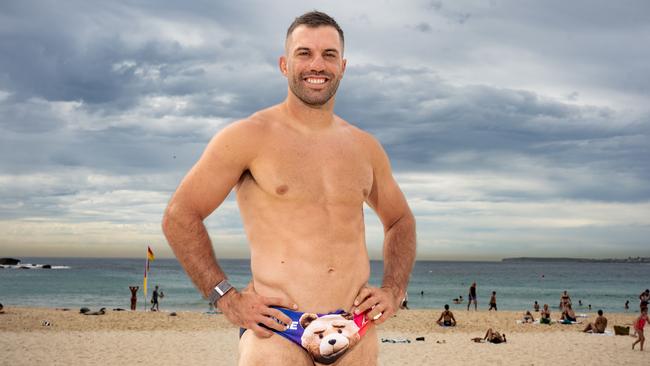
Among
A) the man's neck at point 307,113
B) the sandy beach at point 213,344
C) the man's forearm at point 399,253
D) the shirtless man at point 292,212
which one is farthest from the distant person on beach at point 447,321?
the man's neck at point 307,113

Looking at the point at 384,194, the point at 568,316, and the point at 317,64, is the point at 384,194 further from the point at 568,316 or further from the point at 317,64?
the point at 568,316

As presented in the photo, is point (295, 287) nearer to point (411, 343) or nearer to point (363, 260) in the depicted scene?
point (363, 260)

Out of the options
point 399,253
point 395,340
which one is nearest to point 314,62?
point 399,253

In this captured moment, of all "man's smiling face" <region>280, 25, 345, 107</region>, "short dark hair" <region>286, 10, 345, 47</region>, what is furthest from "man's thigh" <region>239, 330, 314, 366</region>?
"short dark hair" <region>286, 10, 345, 47</region>

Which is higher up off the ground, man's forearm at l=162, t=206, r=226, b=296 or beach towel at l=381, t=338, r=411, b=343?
man's forearm at l=162, t=206, r=226, b=296

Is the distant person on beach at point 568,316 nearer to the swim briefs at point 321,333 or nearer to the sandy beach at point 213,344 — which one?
the sandy beach at point 213,344

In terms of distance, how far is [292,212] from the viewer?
307 cm

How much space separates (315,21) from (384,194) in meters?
1.07

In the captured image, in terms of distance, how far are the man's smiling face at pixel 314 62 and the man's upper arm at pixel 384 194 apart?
545 mm

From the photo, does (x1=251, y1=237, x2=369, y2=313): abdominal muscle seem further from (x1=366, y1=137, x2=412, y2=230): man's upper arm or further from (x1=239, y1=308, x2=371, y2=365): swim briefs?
(x1=366, y1=137, x2=412, y2=230): man's upper arm

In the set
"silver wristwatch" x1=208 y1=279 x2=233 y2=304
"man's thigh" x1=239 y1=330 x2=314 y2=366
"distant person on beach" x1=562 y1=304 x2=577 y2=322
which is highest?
"silver wristwatch" x1=208 y1=279 x2=233 y2=304

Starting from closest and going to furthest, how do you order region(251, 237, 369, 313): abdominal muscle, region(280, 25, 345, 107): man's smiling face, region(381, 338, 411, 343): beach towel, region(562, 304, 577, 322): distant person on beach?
region(251, 237, 369, 313): abdominal muscle
region(280, 25, 345, 107): man's smiling face
region(381, 338, 411, 343): beach towel
region(562, 304, 577, 322): distant person on beach

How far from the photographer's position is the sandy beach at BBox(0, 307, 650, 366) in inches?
648

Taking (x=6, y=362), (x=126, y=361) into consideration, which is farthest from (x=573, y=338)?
(x=6, y=362)
